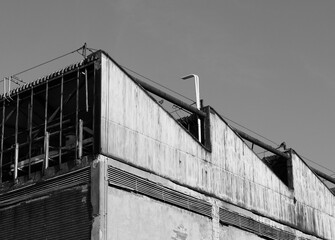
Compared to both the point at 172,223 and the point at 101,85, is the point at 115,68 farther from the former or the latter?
the point at 172,223

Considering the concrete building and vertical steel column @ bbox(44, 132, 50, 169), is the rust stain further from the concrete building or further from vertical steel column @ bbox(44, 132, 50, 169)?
vertical steel column @ bbox(44, 132, 50, 169)

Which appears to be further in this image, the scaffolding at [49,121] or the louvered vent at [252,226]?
the louvered vent at [252,226]

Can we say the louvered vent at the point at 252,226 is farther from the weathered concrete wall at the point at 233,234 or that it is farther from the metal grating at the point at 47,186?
the metal grating at the point at 47,186

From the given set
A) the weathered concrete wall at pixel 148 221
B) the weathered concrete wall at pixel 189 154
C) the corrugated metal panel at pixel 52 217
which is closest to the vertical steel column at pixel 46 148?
the corrugated metal panel at pixel 52 217

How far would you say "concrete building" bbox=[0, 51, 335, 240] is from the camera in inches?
930

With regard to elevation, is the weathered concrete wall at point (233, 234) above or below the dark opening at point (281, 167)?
below

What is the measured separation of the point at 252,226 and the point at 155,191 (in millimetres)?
6899

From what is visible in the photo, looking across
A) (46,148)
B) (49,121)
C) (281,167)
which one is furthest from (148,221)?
(281,167)

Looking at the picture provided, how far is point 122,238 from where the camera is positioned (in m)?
23.3

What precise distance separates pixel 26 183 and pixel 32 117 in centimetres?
365

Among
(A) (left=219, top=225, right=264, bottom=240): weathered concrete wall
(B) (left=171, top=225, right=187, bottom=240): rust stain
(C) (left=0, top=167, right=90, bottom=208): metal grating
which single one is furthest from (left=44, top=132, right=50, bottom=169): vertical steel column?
(A) (left=219, top=225, right=264, bottom=240): weathered concrete wall

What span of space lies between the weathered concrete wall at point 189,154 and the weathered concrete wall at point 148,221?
53.7 inches

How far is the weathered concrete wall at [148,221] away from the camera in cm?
2330

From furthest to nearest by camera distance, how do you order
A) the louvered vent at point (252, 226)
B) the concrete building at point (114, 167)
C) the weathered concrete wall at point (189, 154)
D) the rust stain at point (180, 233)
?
the louvered vent at point (252, 226) → the rust stain at point (180, 233) → the weathered concrete wall at point (189, 154) → the concrete building at point (114, 167)
